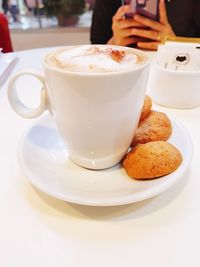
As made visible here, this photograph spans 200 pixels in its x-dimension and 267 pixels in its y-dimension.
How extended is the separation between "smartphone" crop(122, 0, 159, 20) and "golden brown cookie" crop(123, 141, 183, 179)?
689 millimetres

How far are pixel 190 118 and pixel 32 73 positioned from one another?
397 millimetres

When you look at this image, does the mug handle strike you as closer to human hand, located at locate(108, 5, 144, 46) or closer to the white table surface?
the white table surface

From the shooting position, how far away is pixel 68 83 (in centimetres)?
39

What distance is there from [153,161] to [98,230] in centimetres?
12

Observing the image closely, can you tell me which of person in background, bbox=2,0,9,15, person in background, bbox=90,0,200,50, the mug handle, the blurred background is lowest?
the blurred background

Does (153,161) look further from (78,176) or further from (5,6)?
(5,6)

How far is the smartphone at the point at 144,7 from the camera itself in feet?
3.13

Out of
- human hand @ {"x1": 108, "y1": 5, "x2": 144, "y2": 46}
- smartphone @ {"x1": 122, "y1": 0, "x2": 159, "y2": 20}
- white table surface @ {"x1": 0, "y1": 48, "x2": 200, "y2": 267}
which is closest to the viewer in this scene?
white table surface @ {"x1": 0, "y1": 48, "x2": 200, "y2": 267}

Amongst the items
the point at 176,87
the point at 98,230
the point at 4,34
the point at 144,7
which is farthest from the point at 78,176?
the point at 4,34

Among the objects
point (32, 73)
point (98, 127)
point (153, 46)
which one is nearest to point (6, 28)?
point (153, 46)

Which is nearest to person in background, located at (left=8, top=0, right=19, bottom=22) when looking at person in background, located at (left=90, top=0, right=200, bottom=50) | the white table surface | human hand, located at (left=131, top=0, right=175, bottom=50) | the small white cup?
person in background, located at (left=90, top=0, right=200, bottom=50)

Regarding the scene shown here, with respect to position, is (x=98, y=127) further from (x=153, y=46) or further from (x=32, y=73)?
(x=153, y=46)

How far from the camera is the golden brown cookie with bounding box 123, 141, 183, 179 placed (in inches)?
16.0

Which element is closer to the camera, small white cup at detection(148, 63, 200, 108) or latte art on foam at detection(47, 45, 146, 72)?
latte art on foam at detection(47, 45, 146, 72)
